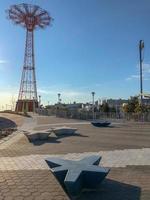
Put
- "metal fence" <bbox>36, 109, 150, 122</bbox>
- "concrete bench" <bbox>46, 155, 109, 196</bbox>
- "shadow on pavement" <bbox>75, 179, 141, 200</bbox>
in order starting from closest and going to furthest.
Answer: "concrete bench" <bbox>46, 155, 109, 196</bbox>, "shadow on pavement" <bbox>75, 179, 141, 200</bbox>, "metal fence" <bbox>36, 109, 150, 122</bbox>

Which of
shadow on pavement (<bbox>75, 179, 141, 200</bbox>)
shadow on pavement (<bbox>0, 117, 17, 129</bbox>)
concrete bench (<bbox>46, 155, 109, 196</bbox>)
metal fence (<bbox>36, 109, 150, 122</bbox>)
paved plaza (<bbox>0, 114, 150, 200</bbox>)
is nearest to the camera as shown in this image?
concrete bench (<bbox>46, 155, 109, 196</bbox>)

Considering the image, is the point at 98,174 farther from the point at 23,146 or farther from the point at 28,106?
the point at 28,106

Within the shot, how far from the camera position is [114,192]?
8.20 metres

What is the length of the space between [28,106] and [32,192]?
78.8 metres

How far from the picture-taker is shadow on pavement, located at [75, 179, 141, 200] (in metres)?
7.80

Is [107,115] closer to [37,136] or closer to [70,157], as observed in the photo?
[37,136]

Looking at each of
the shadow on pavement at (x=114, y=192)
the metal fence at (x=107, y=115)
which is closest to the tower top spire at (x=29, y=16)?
the metal fence at (x=107, y=115)

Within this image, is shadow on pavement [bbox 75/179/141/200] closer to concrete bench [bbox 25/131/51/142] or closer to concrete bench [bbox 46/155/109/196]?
concrete bench [bbox 46/155/109/196]

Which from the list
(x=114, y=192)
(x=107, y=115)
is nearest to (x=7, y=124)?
(x=107, y=115)

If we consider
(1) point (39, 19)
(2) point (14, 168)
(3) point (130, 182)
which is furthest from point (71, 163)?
(1) point (39, 19)

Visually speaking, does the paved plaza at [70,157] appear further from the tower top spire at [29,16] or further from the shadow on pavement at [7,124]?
the tower top spire at [29,16]

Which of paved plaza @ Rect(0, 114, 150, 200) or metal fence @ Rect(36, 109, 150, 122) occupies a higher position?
metal fence @ Rect(36, 109, 150, 122)

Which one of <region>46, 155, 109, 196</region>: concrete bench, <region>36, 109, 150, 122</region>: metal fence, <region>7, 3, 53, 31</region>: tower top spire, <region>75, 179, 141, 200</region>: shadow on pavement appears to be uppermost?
<region>7, 3, 53, 31</region>: tower top spire

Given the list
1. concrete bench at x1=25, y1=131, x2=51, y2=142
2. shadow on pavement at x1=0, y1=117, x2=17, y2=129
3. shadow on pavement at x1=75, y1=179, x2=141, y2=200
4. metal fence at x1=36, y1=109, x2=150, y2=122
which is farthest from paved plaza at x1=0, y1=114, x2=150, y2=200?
metal fence at x1=36, y1=109, x2=150, y2=122
